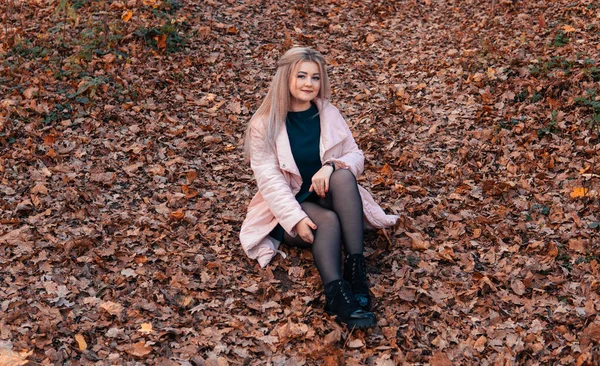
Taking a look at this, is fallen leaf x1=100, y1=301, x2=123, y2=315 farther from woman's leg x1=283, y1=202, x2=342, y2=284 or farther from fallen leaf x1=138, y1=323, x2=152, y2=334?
woman's leg x1=283, y1=202, x2=342, y2=284

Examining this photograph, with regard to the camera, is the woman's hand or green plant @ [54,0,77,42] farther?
green plant @ [54,0,77,42]

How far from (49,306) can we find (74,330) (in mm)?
351

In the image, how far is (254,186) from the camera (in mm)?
6090

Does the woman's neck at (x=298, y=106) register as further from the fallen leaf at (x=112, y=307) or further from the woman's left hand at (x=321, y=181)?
the fallen leaf at (x=112, y=307)

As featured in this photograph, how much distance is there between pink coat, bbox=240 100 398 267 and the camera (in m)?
4.62

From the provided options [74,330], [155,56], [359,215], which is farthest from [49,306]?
[155,56]

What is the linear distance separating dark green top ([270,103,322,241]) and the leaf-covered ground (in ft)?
2.12

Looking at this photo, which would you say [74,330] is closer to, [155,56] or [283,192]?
[283,192]

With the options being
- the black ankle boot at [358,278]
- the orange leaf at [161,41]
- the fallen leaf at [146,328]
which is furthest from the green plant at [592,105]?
the orange leaf at [161,41]

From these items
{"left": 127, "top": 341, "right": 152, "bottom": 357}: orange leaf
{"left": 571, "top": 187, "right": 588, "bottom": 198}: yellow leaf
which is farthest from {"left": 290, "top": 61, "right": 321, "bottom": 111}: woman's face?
{"left": 571, "top": 187, "right": 588, "bottom": 198}: yellow leaf

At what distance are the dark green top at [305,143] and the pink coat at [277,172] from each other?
6 centimetres

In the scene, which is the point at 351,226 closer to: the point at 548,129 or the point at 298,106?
the point at 298,106

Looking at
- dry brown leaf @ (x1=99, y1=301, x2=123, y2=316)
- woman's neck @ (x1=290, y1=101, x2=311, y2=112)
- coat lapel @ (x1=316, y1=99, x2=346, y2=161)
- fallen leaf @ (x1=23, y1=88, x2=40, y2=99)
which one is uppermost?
woman's neck @ (x1=290, y1=101, x2=311, y2=112)

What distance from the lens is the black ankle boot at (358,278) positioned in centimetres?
422
